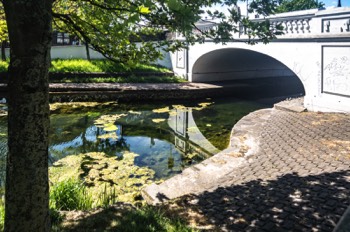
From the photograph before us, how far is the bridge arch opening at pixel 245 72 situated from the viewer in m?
23.1

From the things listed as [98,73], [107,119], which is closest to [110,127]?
[107,119]

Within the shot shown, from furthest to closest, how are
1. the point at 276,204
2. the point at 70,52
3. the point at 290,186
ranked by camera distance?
the point at 70,52 < the point at 290,186 < the point at 276,204

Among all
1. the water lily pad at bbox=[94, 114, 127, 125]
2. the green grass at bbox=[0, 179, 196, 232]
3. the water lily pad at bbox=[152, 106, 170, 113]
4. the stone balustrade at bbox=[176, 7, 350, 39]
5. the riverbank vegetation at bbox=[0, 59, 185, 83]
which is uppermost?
the stone balustrade at bbox=[176, 7, 350, 39]

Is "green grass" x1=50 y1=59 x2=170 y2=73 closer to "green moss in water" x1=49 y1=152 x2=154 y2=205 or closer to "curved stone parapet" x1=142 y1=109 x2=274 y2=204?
"green moss in water" x1=49 y1=152 x2=154 y2=205

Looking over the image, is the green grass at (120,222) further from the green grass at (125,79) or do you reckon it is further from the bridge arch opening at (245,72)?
the bridge arch opening at (245,72)

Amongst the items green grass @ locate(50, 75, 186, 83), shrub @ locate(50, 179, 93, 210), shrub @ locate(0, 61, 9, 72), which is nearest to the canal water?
shrub @ locate(50, 179, 93, 210)

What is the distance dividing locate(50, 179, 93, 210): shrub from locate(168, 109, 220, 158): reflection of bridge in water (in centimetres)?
482

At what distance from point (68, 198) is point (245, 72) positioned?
23.7m

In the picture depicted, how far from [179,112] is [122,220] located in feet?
39.5

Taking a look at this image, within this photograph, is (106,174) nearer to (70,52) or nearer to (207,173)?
(207,173)

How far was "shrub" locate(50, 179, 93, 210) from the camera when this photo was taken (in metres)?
5.22

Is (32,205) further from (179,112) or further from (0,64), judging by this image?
(0,64)

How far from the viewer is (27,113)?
8.76 ft

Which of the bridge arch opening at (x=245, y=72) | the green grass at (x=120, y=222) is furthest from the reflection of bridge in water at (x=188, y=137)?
the bridge arch opening at (x=245, y=72)
